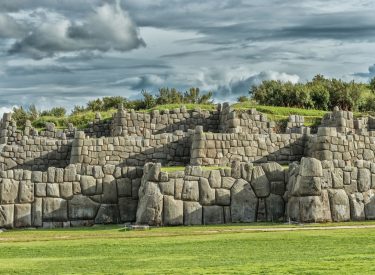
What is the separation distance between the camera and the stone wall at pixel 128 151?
110ft

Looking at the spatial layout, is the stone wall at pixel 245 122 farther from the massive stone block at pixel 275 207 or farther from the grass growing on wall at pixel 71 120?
the massive stone block at pixel 275 207

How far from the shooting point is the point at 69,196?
26141 millimetres

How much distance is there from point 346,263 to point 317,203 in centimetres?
1008

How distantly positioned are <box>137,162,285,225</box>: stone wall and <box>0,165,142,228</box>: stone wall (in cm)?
108

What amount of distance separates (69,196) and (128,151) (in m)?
7.62

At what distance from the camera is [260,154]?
1341 inches

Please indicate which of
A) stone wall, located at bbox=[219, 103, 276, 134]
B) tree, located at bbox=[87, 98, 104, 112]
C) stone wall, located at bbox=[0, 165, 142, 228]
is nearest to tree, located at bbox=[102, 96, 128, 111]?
tree, located at bbox=[87, 98, 104, 112]

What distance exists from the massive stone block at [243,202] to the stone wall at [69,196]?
3.20 meters

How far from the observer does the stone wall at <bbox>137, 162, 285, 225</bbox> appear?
2492cm

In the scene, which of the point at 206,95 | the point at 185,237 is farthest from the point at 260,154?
the point at 206,95

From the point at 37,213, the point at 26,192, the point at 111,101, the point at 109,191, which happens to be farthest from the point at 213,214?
the point at 111,101

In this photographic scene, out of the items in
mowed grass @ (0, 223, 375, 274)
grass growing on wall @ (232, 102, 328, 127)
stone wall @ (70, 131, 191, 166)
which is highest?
grass growing on wall @ (232, 102, 328, 127)

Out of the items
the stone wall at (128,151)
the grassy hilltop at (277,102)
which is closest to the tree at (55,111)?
the grassy hilltop at (277,102)

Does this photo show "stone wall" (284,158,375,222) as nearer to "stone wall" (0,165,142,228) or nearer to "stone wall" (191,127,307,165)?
"stone wall" (0,165,142,228)
